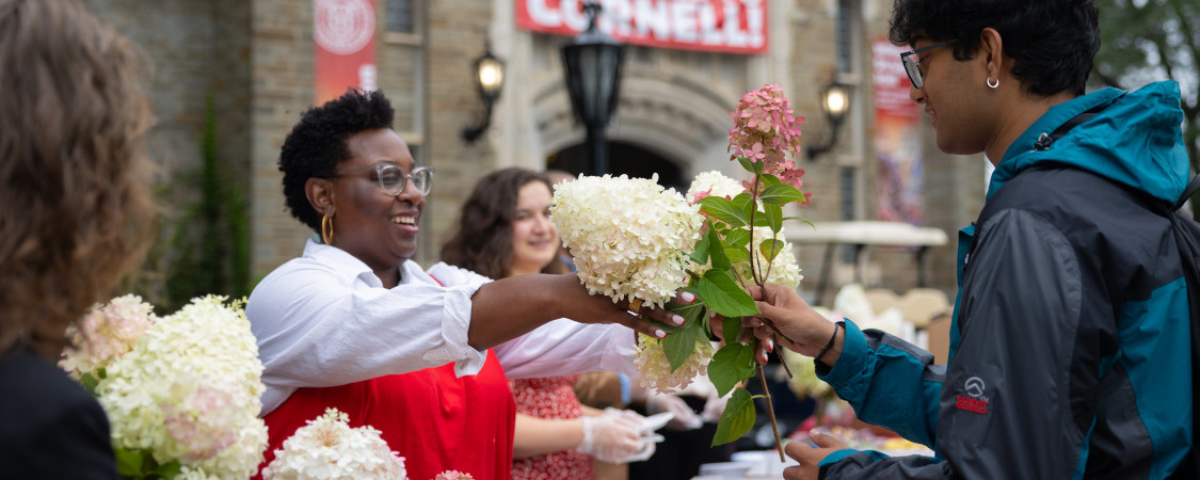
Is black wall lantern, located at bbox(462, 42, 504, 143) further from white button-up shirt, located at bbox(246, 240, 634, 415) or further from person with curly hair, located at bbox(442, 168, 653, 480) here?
white button-up shirt, located at bbox(246, 240, 634, 415)

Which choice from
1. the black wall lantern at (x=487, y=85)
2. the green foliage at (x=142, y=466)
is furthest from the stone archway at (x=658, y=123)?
the green foliage at (x=142, y=466)

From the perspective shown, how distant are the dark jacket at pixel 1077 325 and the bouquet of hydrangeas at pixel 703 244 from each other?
0.47 m

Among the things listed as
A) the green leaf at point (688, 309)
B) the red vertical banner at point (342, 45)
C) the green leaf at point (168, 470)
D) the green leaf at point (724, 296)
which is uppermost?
the red vertical banner at point (342, 45)

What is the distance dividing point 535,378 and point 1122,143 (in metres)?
2.26

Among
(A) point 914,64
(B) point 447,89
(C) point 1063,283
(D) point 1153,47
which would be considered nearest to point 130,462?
(C) point 1063,283

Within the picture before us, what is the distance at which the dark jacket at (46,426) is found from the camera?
112 cm

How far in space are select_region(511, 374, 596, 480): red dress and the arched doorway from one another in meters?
9.97

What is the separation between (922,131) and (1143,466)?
18.2 meters

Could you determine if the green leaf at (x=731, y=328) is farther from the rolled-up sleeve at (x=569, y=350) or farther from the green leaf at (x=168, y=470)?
the green leaf at (x=168, y=470)

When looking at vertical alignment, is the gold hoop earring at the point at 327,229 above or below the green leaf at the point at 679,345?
above

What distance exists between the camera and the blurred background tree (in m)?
16.4

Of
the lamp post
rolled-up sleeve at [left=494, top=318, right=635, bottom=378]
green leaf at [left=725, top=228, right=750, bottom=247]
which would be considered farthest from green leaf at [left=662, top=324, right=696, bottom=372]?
the lamp post

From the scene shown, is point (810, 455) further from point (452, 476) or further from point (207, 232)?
point (207, 232)

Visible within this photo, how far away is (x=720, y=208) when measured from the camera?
6.93ft
